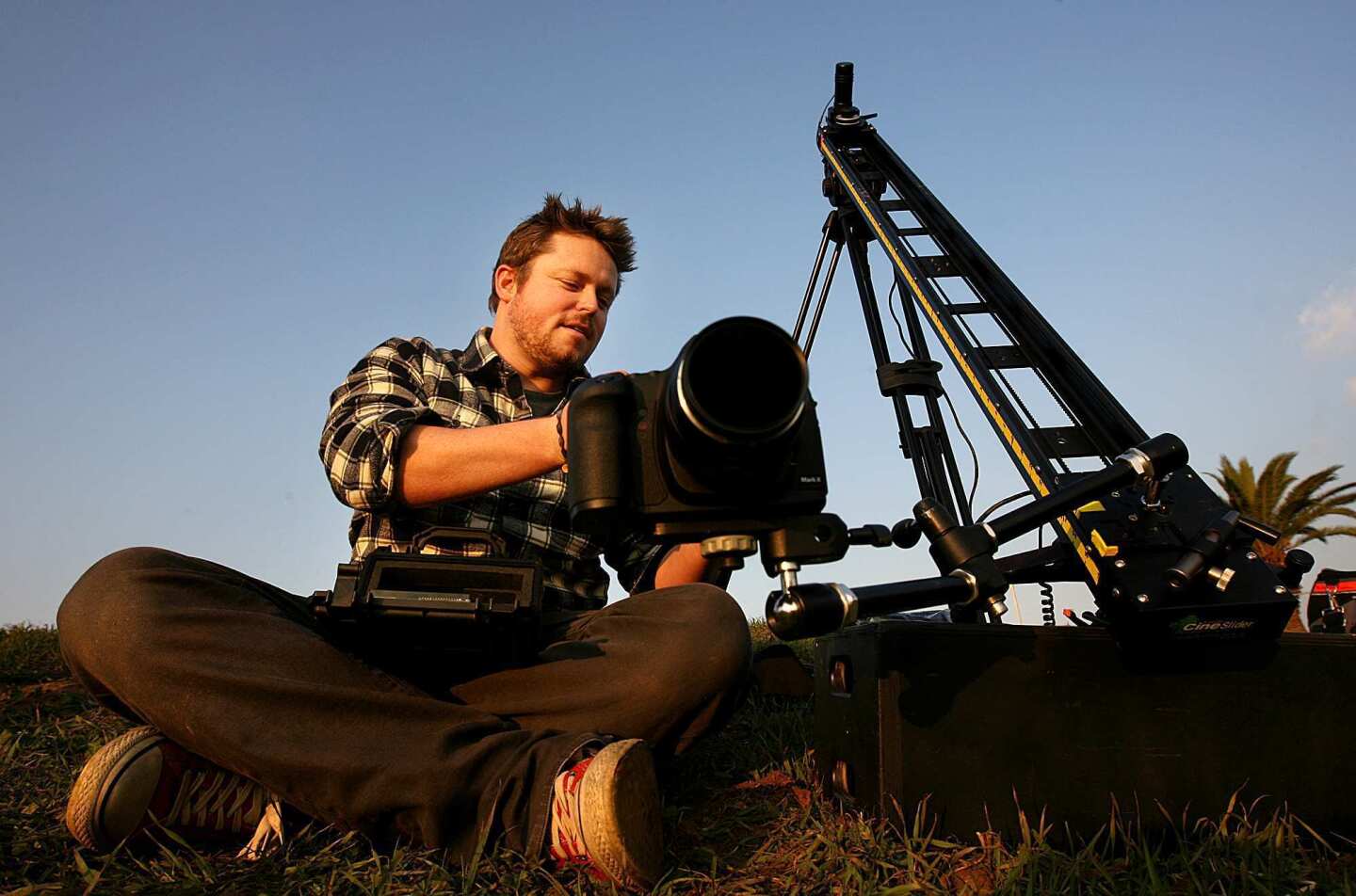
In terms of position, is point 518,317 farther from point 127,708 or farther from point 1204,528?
point 1204,528

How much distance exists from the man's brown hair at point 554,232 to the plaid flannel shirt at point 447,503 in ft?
0.87

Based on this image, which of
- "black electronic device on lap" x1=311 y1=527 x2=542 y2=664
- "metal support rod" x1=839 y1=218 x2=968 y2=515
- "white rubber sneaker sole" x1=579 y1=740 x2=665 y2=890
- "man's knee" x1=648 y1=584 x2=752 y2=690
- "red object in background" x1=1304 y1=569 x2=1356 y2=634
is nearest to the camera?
"white rubber sneaker sole" x1=579 y1=740 x2=665 y2=890

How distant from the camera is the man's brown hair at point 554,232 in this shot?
2.60m

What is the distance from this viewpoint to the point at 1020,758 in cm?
148

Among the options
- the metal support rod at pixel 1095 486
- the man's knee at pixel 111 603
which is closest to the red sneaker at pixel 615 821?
the metal support rod at pixel 1095 486

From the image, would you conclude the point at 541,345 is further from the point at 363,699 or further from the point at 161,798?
the point at 161,798

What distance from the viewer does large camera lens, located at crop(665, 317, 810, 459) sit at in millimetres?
1029

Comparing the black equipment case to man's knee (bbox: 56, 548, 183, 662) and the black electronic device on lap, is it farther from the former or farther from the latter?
man's knee (bbox: 56, 548, 183, 662)

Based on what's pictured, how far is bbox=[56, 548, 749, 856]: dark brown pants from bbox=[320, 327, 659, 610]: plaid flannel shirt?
12.9 inches

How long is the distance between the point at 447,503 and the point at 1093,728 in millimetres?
1497

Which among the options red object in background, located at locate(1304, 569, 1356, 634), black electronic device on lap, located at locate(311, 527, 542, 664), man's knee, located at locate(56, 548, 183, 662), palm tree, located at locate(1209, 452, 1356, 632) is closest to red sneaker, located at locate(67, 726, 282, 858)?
man's knee, located at locate(56, 548, 183, 662)

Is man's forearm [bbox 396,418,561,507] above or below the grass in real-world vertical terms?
above

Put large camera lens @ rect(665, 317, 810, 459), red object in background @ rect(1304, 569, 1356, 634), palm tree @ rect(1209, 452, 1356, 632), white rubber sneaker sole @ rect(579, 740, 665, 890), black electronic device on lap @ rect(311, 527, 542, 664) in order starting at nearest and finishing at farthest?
large camera lens @ rect(665, 317, 810, 459), white rubber sneaker sole @ rect(579, 740, 665, 890), black electronic device on lap @ rect(311, 527, 542, 664), red object in background @ rect(1304, 569, 1356, 634), palm tree @ rect(1209, 452, 1356, 632)

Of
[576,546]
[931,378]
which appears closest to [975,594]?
[576,546]
